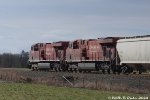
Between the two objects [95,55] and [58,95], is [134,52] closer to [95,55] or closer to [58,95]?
[95,55]

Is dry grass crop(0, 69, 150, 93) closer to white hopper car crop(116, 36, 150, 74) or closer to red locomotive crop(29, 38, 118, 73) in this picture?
white hopper car crop(116, 36, 150, 74)

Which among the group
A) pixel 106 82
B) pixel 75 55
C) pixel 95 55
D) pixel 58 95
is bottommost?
pixel 58 95

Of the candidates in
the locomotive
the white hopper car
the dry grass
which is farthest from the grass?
the locomotive

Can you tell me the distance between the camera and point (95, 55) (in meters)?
46.1

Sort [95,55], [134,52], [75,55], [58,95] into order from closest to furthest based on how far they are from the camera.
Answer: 1. [58,95]
2. [134,52]
3. [95,55]
4. [75,55]

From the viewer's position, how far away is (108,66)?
140 ft

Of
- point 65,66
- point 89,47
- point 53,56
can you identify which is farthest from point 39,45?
point 89,47

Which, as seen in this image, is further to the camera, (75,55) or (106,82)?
(75,55)

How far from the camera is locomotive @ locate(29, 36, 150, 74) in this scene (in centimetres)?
3940

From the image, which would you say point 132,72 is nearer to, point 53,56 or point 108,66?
point 108,66

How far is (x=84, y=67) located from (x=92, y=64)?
1570mm

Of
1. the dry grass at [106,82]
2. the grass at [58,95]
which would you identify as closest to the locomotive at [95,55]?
the dry grass at [106,82]

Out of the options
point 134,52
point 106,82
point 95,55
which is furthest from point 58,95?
point 95,55

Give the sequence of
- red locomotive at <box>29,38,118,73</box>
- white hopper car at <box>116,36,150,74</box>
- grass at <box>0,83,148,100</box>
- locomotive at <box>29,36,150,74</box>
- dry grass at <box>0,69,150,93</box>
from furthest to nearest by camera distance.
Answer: red locomotive at <box>29,38,118,73</box>, locomotive at <box>29,36,150,74</box>, white hopper car at <box>116,36,150,74</box>, dry grass at <box>0,69,150,93</box>, grass at <box>0,83,148,100</box>
